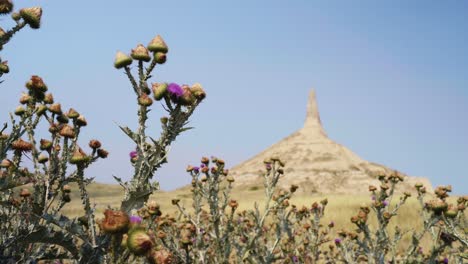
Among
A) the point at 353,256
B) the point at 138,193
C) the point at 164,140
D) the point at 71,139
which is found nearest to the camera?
the point at 138,193

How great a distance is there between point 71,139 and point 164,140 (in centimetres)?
131

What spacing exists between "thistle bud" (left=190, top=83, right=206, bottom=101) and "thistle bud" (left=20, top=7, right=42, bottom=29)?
1.31 meters

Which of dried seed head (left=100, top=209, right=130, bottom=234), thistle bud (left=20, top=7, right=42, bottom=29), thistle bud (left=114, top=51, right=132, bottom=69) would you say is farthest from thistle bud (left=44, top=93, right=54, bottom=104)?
dried seed head (left=100, top=209, right=130, bottom=234)

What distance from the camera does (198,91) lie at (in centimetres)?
321

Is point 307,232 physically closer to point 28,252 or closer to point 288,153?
point 28,252

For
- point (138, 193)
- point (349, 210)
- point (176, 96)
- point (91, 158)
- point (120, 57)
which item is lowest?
point (349, 210)

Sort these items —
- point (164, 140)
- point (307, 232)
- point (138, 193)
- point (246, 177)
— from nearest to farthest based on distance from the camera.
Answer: point (138, 193) < point (164, 140) < point (307, 232) < point (246, 177)

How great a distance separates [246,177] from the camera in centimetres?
5291

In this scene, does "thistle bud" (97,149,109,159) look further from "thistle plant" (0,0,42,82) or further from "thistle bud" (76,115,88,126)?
"thistle plant" (0,0,42,82)

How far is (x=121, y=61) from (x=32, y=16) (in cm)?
85

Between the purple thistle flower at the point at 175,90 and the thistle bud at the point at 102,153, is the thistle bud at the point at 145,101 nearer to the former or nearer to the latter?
the purple thistle flower at the point at 175,90

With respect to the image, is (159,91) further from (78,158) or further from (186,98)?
(78,158)

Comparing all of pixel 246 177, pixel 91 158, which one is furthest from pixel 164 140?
pixel 246 177

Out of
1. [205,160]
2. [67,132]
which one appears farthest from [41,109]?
[205,160]
